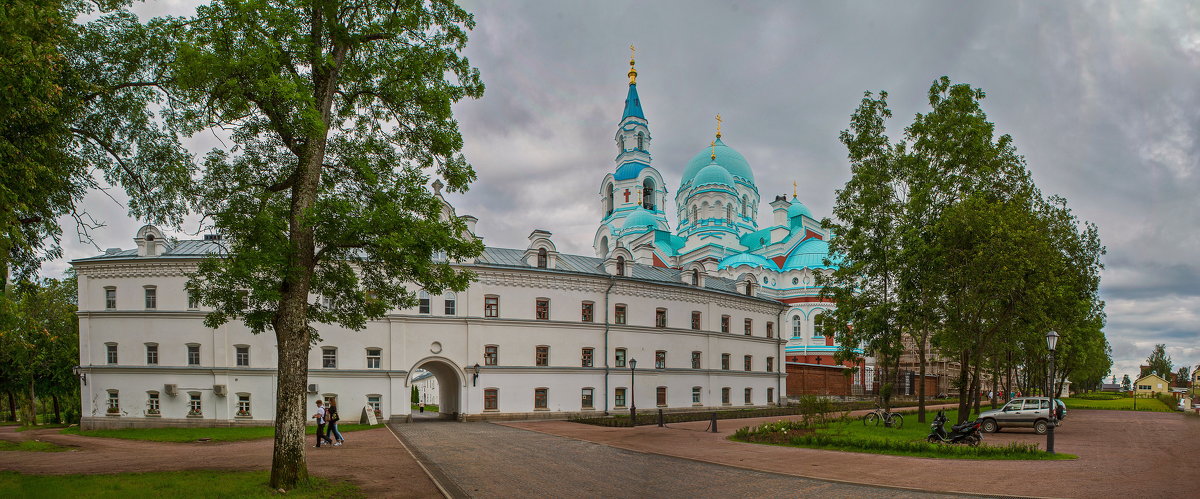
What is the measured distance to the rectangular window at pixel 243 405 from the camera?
31188 mm

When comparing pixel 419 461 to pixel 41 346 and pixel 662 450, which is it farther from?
pixel 41 346

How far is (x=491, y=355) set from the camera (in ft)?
112

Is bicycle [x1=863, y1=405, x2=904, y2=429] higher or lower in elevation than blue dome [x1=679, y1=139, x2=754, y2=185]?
lower

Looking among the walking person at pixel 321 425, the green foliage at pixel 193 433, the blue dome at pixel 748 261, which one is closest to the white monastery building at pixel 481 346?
the green foliage at pixel 193 433

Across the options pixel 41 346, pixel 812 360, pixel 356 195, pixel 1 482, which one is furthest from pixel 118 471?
pixel 812 360

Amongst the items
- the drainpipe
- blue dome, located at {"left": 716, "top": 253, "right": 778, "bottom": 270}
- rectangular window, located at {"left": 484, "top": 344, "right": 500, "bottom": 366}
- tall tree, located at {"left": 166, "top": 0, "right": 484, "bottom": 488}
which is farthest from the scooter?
blue dome, located at {"left": 716, "top": 253, "right": 778, "bottom": 270}

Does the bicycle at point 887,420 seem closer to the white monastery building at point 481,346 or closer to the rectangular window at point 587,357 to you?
the white monastery building at point 481,346

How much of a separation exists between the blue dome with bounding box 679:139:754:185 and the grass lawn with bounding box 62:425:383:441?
5949cm

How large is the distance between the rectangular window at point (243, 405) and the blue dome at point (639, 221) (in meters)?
48.5

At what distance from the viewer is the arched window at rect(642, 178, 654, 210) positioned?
79.8m

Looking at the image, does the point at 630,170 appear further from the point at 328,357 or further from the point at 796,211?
the point at 328,357

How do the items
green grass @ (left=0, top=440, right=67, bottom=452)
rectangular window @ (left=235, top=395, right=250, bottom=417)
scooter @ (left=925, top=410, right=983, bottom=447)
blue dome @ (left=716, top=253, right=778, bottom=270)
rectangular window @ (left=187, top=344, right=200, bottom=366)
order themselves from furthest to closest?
blue dome @ (left=716, top=253, right=778, bottom=270), rectangular window @ (left=187, top=344, right=200, bottom=366), rectangular window @ (left=235, top=395, right=250, bottom=417), green grass @ (left=0, top=440, right=67, bottom=452), scooter @ (left=925, top=410, right=983, bottom=447)

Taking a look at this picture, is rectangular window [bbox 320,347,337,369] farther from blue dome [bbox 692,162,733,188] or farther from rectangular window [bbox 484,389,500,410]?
blue dome [bbox 692,162,733,188]

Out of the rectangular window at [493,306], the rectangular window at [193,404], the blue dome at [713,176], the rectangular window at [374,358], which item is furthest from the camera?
the blue dome at [713,176]
